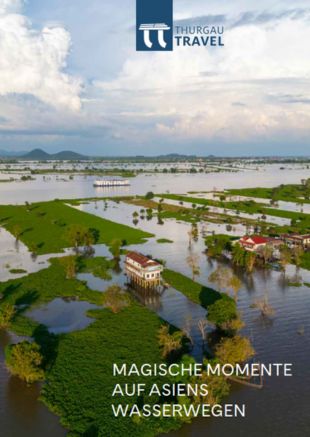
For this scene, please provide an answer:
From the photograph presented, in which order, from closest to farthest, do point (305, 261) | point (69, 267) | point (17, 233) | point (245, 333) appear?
point (245, 333)
point (69, 267)
point (305, 261)
point (17, 233)

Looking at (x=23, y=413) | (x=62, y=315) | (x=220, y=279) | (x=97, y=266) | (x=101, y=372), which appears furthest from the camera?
(x=97, y=266)

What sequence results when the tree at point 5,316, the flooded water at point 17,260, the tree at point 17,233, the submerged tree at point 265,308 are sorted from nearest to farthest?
the tree at point 5,316
the submerged tree at point 265,308
the flooded water at point 17,260
the tree at point 17,233

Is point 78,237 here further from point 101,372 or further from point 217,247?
point 101,372

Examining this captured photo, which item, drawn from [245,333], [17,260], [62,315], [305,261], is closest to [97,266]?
[17,260]

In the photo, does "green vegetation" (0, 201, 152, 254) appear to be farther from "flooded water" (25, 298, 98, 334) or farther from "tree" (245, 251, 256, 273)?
"flooded water" (25, 298, 98, 334)

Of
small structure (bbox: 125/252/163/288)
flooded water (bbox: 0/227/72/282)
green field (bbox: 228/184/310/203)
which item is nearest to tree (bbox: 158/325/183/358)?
small structure (bbox: 125/252/163/288)

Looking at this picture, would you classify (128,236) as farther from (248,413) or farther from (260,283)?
(248,413)

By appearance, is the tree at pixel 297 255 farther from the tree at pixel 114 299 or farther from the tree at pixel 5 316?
the tree at pixel 5 316

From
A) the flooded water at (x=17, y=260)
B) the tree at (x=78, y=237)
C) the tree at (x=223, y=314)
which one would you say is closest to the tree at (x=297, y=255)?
the tree at (x=223, y=314)
